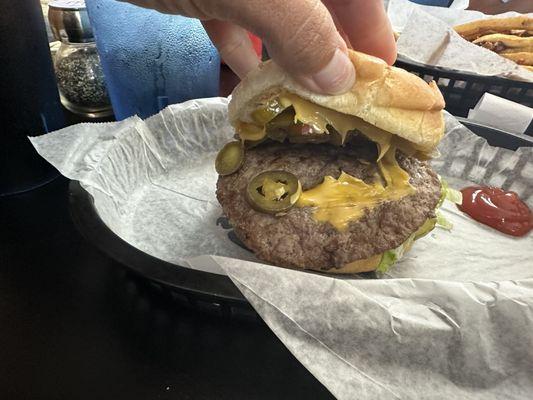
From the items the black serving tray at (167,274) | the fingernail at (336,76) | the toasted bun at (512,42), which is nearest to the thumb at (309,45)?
the fingernail at (336,76)

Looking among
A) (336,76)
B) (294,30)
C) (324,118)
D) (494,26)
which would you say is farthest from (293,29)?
(494,26)

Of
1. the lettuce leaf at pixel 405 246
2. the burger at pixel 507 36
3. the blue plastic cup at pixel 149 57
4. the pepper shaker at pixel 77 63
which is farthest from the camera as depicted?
the burger at pixel 507 36

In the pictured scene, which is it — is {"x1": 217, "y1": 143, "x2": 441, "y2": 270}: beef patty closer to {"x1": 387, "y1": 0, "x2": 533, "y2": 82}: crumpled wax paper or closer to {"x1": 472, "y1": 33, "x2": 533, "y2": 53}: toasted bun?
{"x1": 387, "y1": 0, "x2": 533, "y2": 82}: crumpled wax paper

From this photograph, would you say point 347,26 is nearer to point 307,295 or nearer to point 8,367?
point 307,295

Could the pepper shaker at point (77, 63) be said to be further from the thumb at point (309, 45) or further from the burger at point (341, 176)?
the thumb at point (309, 45)

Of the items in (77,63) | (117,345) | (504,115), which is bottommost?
(117,345)

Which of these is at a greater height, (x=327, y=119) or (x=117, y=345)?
(x=327, y=119)

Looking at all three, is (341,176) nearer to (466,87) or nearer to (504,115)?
(504,115)
